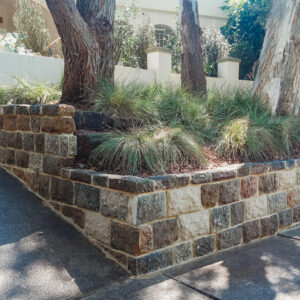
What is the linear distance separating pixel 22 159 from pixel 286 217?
132 inches

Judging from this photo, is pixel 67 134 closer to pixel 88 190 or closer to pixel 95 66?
pixel 88 190

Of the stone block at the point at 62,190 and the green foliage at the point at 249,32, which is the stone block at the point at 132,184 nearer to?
the stone block at the point at 62,190

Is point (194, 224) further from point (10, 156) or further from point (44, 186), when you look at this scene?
point (10, 156)

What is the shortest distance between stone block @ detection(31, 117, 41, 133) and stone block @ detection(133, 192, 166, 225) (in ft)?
5.52

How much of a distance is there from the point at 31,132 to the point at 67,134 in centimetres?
67

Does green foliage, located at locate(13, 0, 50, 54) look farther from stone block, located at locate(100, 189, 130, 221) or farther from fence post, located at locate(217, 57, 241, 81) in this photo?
stone block, located at locate(100, 189, 130, 221)

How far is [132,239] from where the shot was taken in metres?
3.42

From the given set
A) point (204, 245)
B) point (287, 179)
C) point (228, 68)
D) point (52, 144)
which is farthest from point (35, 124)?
point (228, 68)

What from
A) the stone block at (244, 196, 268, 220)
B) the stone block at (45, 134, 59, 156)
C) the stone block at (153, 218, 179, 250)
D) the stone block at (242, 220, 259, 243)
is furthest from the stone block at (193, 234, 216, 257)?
the stone block at (45, 134, 59, 156)

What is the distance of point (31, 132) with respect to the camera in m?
4.58

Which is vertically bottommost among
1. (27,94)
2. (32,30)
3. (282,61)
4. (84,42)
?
(27,94)

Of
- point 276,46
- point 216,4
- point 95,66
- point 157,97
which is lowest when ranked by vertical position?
point 157,97

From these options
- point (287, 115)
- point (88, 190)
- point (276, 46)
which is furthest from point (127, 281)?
point (276, 46)

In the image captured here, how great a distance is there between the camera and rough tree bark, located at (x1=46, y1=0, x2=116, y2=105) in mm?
5375
